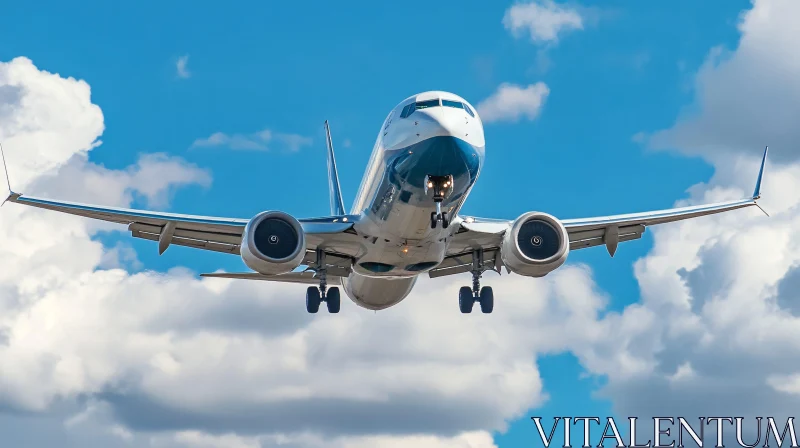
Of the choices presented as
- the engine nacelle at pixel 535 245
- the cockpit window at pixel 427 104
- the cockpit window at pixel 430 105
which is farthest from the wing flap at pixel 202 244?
the cockpit window at pixel 427 104

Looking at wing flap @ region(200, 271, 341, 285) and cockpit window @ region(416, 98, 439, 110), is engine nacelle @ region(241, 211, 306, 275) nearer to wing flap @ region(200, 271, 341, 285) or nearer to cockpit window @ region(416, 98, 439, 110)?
wing flap @ region(200, 271, 341, 285)

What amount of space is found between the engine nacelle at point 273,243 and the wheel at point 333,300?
7423 mm

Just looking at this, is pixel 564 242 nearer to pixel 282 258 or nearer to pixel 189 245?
pixel 282 258

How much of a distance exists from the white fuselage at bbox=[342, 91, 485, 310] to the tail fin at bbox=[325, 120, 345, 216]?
1080cm

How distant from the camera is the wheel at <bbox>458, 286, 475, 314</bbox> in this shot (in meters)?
46.5

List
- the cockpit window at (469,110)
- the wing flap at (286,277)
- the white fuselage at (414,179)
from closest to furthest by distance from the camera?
the white fuselage at (414,179)
the cockpit window at (469,110)
the wing flap at (286,277)

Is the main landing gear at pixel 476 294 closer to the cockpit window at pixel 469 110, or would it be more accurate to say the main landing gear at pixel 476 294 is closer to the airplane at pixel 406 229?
the airplane at pixel 406 229

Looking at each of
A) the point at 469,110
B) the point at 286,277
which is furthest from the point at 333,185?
the point at 469,110

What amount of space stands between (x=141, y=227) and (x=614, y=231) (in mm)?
15630

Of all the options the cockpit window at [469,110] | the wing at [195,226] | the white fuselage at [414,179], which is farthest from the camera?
the wing at [195,226]

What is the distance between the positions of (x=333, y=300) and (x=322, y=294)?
3.06 metres

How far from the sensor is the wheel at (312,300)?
4584 cm

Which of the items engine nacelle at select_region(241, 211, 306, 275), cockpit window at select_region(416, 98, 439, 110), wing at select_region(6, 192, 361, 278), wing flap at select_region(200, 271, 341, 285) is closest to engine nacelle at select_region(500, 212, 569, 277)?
wing at select_region(6, 192, 361, 278)

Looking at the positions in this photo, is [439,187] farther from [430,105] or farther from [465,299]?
[465,299]
